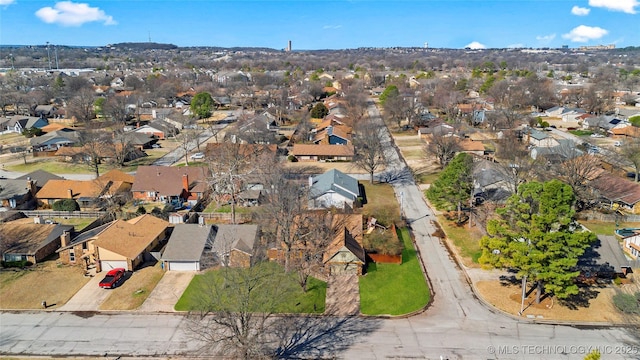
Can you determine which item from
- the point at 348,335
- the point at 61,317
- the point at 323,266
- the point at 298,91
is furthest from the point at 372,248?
the point at 298,91

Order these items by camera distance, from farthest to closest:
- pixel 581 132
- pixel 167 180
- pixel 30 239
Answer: pixel 581 132, pixel 167 180, pixel 30 239

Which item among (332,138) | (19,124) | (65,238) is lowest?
(65,238)

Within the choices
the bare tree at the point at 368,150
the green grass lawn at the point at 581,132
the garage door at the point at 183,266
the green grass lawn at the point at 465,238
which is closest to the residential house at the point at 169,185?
the garage door at the point at 183,266

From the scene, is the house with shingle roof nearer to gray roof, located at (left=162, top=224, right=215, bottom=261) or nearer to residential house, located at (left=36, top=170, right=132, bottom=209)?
gray roof, located at (left=162, top=224, right=215, bottom=261)

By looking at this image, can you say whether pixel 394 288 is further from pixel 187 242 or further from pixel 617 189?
pixel 617 189

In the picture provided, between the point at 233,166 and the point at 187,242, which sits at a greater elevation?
the point at 233,166

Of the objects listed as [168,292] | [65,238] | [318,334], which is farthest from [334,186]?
[65,238]

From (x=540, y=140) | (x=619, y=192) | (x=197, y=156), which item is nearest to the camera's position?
(x=619, y=192)

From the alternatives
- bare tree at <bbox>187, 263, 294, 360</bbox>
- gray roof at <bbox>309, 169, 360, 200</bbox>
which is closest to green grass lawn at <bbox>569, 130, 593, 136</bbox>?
gray roof at <bbox>309, 169, 360, 200</bbox>
